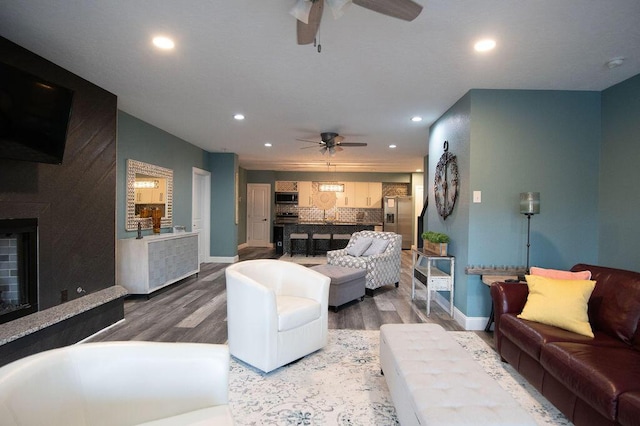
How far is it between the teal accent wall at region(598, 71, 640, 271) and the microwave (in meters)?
8.19

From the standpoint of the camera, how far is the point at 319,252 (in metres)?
8.80

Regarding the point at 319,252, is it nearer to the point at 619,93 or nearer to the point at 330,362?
the point at 330,362

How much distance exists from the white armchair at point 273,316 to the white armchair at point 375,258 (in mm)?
1880

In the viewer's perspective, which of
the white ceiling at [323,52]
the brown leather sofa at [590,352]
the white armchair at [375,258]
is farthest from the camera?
the white armchair at [375,258]

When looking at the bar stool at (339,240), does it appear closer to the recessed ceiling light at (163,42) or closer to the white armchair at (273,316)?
the white armchair at (273,316)

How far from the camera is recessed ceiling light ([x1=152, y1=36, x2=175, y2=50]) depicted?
8.21ft

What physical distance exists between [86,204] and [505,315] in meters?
4.18

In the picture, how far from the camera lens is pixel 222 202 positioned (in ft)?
24.4

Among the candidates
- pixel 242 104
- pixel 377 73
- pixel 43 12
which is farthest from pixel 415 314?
pixel 43 12

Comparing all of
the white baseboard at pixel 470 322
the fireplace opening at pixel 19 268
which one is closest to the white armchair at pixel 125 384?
the fireplace opening at pixel 19 268

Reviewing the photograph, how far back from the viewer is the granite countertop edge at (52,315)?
2.39 m

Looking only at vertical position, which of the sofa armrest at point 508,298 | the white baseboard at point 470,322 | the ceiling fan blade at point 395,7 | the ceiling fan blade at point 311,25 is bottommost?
the white baseboard at point 470,322

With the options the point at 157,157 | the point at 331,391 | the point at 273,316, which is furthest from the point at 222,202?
the point at 331,391

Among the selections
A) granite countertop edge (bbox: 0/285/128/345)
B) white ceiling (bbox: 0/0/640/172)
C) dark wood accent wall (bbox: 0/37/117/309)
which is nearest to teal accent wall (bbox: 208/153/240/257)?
white ceiling (bbox: 0/0/640/172)
